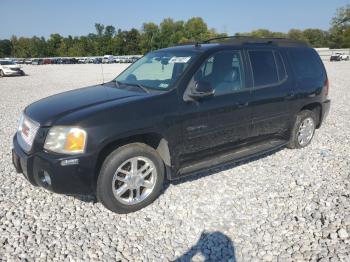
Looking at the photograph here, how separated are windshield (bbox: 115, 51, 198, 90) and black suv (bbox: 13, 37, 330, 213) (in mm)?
20

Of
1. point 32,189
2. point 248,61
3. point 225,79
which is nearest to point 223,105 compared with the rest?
point 225,79

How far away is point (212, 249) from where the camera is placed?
10.7 ft

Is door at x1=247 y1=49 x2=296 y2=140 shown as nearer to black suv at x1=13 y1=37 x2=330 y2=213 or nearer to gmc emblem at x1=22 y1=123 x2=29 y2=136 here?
black suv at x1=13 y1=37 x2=330 y2=213

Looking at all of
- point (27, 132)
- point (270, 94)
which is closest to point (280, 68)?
point (270, 94)

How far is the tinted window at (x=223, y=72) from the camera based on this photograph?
4391 millimetres

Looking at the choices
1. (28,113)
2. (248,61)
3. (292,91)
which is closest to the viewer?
(28,113)

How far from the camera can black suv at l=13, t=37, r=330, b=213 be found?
352 cm

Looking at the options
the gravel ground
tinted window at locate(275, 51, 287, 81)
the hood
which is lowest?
the gravel ground

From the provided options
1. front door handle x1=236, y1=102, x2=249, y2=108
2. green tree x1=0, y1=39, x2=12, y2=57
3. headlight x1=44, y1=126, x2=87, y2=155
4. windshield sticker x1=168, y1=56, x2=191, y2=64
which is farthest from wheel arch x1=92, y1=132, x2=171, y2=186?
green tree x1=0, y1=39, x2=12, y2=57

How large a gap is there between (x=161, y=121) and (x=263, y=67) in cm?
208

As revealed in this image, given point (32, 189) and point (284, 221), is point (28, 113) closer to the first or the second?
point (32, 189)

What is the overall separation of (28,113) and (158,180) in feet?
5.74

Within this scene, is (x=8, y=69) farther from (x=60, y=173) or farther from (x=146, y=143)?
(x=60, y=173)

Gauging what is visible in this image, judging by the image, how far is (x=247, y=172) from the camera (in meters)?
5.08
